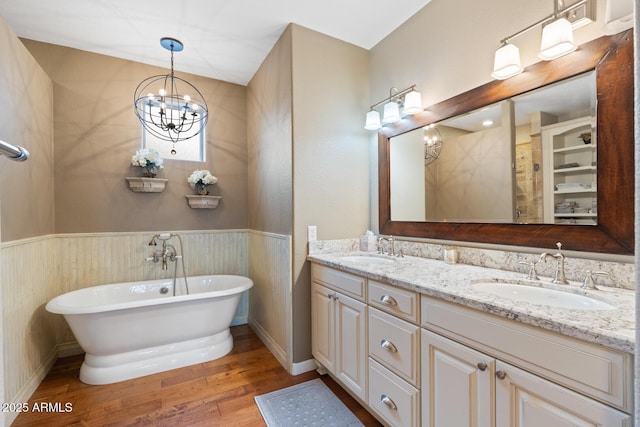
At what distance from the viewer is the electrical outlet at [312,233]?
2.32m

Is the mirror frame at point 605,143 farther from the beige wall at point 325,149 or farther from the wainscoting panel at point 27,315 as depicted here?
the wainscoting panel at point 27,315

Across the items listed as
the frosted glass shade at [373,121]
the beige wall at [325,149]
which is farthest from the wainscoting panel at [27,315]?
the frosted glass shade at [373,121]

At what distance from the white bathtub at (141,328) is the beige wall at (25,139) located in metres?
0.65

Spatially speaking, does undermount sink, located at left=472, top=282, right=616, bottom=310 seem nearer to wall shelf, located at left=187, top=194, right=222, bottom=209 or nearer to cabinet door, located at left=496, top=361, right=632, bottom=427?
cabinet door, located at left=496, top=361, right=632, bottom=427

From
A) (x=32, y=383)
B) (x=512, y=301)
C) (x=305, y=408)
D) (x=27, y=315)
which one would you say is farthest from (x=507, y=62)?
(x=32, y=383)

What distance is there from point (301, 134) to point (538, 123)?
4.93 ft

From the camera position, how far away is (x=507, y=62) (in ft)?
4.94

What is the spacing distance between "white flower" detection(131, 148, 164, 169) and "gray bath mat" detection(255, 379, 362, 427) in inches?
87.8

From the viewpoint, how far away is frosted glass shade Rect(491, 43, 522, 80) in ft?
4.91

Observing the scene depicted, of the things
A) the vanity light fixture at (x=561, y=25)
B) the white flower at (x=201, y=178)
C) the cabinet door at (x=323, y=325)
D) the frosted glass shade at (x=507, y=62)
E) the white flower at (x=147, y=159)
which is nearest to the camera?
the vanity light fixture at (x=561, y=25)

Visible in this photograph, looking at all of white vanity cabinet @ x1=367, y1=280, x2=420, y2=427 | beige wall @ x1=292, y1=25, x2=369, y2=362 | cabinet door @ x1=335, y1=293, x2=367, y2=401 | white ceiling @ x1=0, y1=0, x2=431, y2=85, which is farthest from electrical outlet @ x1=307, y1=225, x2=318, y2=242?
white ceiling @ x1=0, y1=0, x2=431, y2=85

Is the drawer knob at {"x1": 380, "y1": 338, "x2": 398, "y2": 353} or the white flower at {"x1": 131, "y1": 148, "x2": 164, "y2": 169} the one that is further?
the white flower at {"x1": 131, "y1": 148, "x2": 164, "y2": 169}

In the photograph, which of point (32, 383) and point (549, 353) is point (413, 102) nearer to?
point (549, 353)

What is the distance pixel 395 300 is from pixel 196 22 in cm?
247
